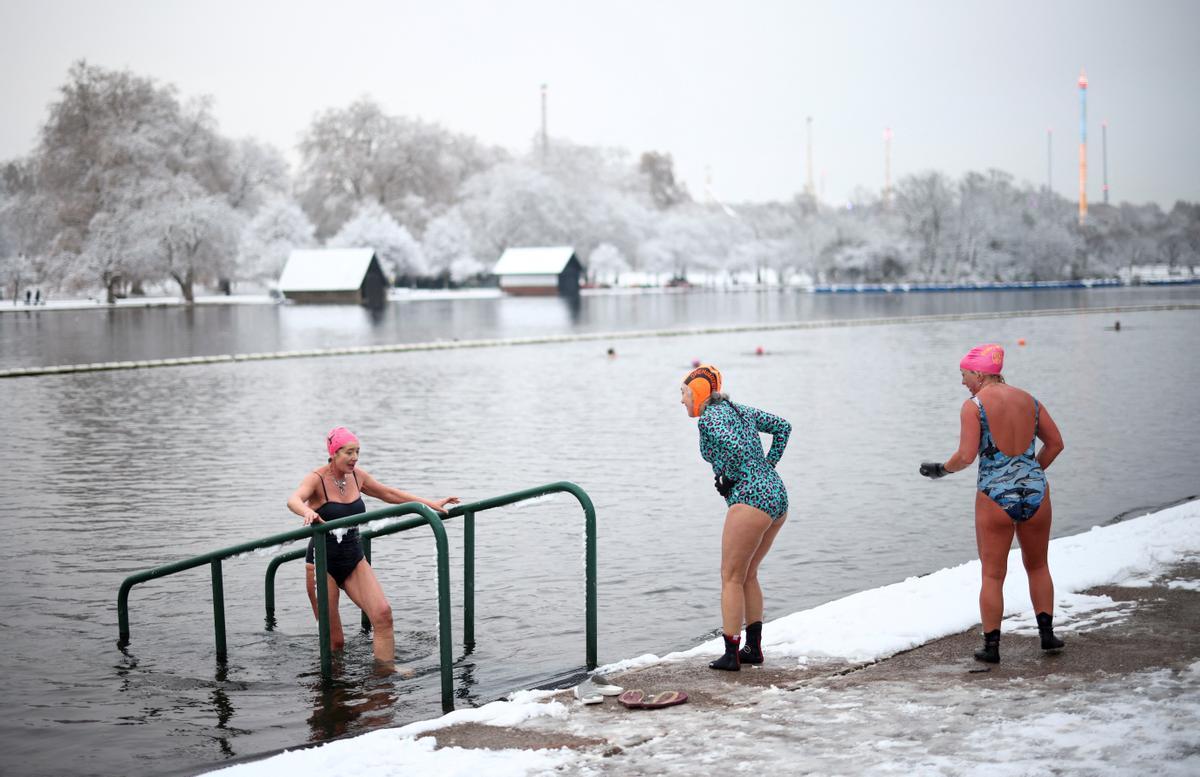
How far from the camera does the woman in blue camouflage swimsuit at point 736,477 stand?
24.5ft

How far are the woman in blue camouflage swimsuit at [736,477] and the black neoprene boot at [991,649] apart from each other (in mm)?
1282

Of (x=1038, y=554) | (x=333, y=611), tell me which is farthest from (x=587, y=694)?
(x=333, y=611)

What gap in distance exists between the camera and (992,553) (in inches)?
293

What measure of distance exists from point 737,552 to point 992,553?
1409 millimetres

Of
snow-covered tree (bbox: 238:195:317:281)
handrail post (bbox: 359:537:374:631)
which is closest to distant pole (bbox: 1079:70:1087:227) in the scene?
snow-covered tree (bbox: 238:195:317:281)

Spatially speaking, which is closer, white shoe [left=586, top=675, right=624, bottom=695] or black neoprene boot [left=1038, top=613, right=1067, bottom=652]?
white shoe [left=586, top=675, right=624, bottom=695]

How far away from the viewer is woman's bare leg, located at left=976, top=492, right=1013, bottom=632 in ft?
24.1

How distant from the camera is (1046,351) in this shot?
133 feet

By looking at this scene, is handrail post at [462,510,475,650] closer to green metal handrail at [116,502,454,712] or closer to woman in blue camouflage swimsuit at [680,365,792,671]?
green metal handrail at [116,502,454,712]

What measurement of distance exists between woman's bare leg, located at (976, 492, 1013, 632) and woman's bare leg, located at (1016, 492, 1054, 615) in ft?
0.33

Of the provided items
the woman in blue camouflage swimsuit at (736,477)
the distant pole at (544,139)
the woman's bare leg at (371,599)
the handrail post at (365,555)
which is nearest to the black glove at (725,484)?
the woman in blue camouflage swimsuit at (736,477)

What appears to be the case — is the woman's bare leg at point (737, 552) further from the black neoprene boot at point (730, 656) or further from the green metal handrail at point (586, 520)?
the green metal handrail at point (586, 520)

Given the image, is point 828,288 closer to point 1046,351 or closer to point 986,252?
point 986,252

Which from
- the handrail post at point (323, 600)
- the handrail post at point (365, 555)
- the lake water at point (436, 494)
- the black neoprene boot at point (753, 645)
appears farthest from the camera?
the handrail post at point (365, 555)
